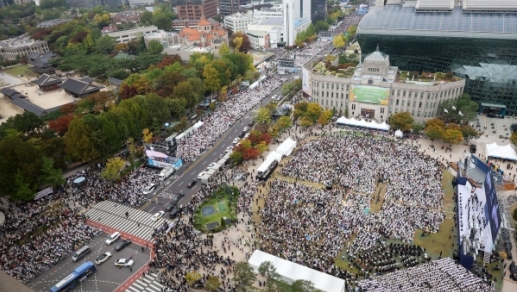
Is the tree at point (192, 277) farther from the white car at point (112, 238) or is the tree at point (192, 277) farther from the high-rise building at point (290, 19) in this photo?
the high-rise building at point (290, 19)

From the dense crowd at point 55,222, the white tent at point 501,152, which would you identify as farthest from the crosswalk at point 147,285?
the white tent at point 501,152

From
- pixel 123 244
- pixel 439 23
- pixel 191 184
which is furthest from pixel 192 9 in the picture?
pixel 123 244

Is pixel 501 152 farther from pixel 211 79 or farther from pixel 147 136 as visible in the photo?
pixel 211 79

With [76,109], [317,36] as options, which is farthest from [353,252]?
[317,36]

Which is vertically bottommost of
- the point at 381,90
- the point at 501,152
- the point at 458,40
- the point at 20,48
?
the point at 501,152

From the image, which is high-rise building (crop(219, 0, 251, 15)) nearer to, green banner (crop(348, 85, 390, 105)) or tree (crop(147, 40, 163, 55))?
tree (crop(147, 40, 163, 55))
